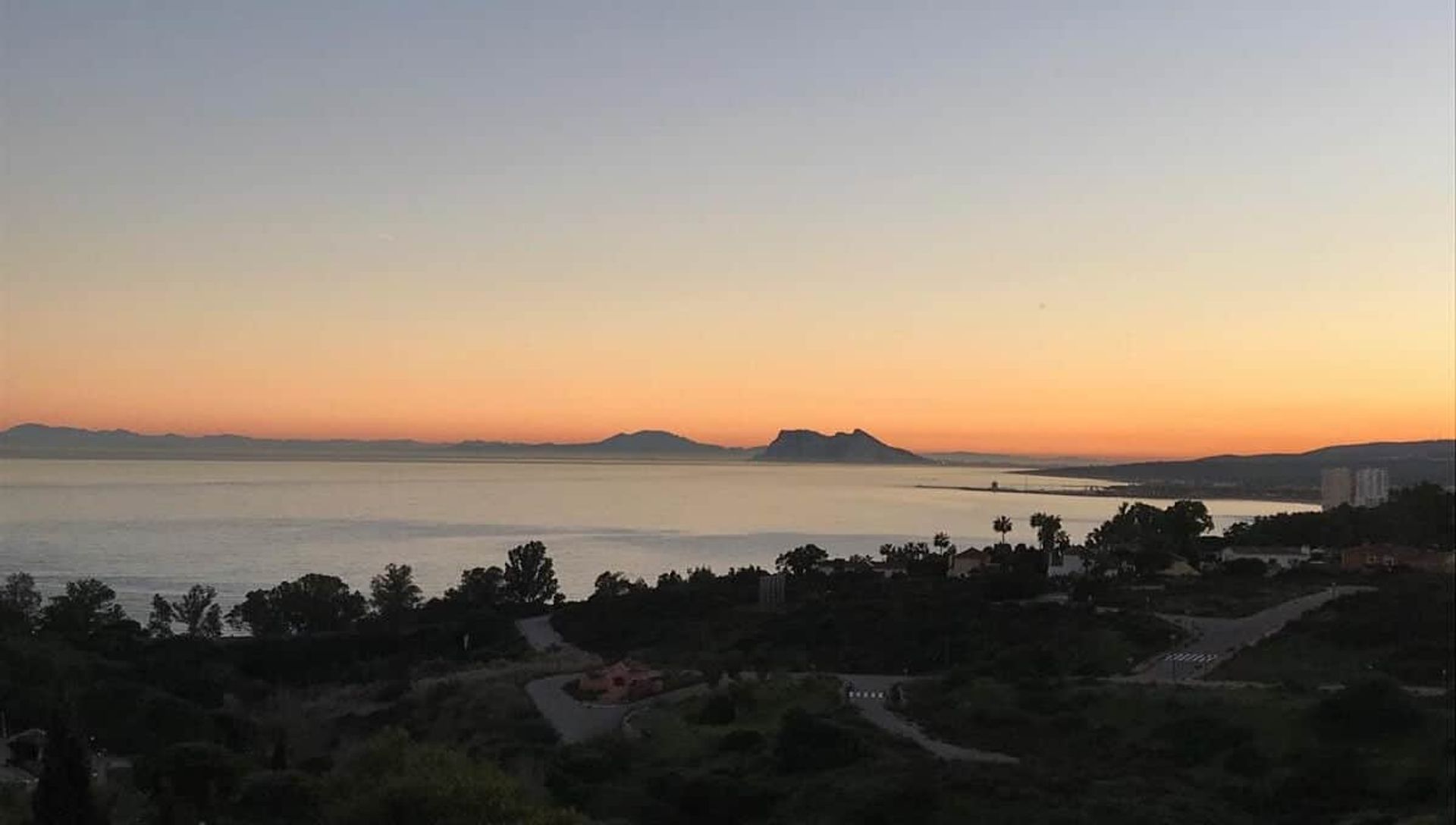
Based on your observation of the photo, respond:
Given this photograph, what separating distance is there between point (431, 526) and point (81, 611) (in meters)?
60.1

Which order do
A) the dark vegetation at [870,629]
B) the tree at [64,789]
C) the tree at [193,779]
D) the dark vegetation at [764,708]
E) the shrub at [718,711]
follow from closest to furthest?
the tree at [64,789], the dark vegetation at [764,708], the tree at [193,779], the shrub at [718,711], the dark vegetation at [870,629]

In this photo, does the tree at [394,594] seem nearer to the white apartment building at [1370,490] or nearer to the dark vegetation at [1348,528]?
the white apartment building at [1370,490]

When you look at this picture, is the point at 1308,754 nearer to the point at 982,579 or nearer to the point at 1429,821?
the point at 1429,821

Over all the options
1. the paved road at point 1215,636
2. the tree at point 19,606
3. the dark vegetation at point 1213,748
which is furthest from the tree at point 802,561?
the dark vegetation at point 1213,748

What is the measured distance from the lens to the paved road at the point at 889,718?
55.1 ft

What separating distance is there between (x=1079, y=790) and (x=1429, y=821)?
3.55 metres

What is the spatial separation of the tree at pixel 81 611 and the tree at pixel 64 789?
95.3 ft

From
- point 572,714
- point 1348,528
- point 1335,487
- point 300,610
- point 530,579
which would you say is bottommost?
point 300,610

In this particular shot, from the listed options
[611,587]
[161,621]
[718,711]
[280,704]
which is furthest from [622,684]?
[161,621]

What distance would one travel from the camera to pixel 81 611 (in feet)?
127

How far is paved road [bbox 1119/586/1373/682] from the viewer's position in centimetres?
2208

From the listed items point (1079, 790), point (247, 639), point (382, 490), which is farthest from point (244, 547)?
point (382, 490)

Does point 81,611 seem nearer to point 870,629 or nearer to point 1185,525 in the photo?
point 870,629

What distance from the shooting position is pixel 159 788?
15.0 metres
